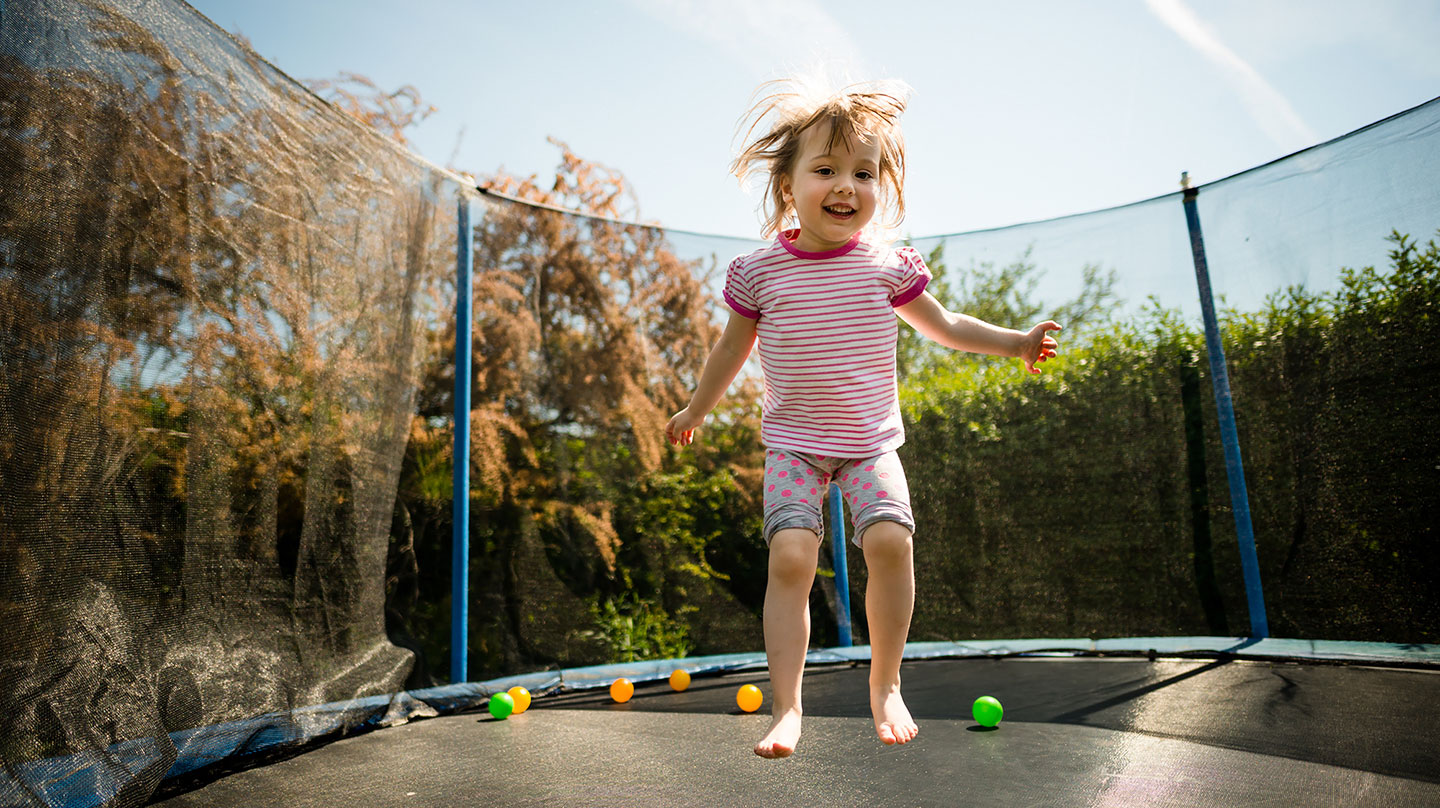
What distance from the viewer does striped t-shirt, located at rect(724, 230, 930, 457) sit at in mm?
1582

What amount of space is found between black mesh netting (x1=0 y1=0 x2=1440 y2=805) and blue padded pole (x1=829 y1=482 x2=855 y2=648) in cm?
5

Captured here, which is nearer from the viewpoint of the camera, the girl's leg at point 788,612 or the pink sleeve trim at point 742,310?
the girl's leg at point 788,612

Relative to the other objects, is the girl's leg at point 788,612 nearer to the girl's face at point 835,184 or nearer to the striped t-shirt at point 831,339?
the striped t-shirt at point 831,339

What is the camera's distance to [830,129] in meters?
1.57

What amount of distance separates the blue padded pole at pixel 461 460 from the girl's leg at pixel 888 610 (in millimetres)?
1813

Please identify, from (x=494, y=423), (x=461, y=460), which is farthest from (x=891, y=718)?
(x=494, y=423)

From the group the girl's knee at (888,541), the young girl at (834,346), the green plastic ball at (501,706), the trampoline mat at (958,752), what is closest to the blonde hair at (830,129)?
the young girl at (834,346)

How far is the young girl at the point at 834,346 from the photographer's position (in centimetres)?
146

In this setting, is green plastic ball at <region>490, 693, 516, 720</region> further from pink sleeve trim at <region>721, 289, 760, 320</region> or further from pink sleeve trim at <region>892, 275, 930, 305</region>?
pink sleeve trim at <region>892, 275, 930, 305</region>

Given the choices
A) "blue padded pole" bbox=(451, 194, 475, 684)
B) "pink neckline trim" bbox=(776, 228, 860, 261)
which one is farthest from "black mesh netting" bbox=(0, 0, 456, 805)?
"pink neckline trim" bbox=(776, 228, 860, 261)

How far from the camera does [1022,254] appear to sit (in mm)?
3693

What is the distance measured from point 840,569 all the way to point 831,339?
2.37 m

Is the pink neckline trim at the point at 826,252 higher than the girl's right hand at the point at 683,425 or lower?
higher

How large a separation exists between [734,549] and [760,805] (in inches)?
76.5
